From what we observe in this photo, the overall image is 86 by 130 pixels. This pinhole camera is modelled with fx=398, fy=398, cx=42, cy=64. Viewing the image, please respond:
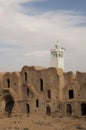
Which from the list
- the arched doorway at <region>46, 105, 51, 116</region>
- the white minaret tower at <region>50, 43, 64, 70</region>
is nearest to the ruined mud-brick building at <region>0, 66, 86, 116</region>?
the arched doorway at <region>46, 105, 51, 116</region>

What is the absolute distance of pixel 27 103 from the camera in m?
63.8

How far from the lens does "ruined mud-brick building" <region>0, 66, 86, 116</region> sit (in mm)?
59125

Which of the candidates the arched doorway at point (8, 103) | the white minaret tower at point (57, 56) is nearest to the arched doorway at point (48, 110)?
the arched doorway at point (8, 103)

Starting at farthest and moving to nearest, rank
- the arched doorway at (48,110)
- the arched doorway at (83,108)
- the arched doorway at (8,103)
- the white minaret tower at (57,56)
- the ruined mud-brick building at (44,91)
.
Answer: the white minaret tower at (57,56) < the arched doorway at (8,103) < the arched doorway at (48,110) < the ruined mud-brick building at (44,91) < the arched doorway at (83,108)

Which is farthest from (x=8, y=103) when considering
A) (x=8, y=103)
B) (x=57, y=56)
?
(x=57, y=56)

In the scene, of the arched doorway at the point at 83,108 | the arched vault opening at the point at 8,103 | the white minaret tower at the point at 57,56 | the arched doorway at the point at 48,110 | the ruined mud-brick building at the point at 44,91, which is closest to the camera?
the arched doorway at the point at 83,108

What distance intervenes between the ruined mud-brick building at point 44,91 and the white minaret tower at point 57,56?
21976mm

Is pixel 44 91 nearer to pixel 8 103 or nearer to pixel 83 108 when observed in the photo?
pixel 83 108

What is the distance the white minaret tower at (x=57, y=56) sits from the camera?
87.5 metres

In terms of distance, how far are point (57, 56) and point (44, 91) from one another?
26912 millimetres

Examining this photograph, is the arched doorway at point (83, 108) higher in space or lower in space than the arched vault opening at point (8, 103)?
lower

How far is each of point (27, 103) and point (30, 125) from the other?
15.9 meters

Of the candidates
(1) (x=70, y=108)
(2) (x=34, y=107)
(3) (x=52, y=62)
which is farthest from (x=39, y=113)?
(3) (x=52, y=62)

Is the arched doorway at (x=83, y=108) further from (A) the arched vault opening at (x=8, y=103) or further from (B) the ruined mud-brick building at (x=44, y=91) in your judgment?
(A) the arched vault opening at (x=8, y=103)
